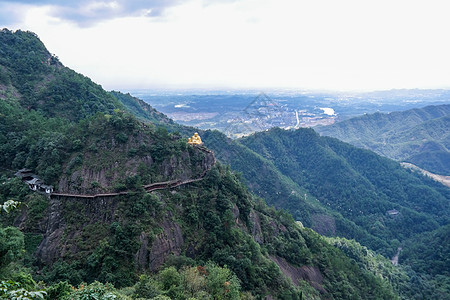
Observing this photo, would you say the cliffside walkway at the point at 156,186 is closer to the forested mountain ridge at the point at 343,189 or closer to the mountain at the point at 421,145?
the forested mountain ridge at the point at 343,189

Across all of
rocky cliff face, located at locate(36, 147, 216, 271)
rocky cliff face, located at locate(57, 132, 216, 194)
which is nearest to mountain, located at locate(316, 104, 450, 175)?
rocky cliff face, located at locate(57, 132, 216, 194)

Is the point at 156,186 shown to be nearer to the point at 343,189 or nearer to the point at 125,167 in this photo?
the point at 125,167

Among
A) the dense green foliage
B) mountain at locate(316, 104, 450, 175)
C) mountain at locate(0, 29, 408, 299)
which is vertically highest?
mountain at locate(0, 29, 408, 299)

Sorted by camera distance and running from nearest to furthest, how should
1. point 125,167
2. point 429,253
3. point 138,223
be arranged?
1. point 138,223
2. point 125,167
3. point 429,253

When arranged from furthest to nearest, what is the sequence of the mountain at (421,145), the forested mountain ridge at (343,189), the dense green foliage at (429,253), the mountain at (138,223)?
the mountain at (421,145) < the forested mountain ridge at (343,189) < the dense green foliage at (429,253) < the mountain at (138,223)

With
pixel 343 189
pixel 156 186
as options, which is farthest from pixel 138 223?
pixel 343 189

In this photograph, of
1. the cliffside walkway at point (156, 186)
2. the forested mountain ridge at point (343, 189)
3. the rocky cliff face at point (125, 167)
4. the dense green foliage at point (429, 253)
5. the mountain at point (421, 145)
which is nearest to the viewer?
the cliffside walkway at point (156, 186)

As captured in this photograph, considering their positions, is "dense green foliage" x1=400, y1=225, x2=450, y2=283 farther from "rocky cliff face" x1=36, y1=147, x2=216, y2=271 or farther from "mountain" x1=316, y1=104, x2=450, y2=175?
"mountain" x1=316, y1=104, x2=450, y2=175

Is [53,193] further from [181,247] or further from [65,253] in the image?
[181,247]

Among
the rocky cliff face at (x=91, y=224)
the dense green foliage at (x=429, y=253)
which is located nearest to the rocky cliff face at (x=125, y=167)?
the rocky cliff face at (x=91, y=224)
